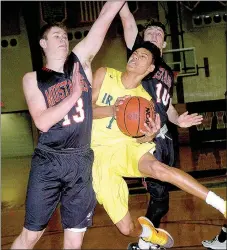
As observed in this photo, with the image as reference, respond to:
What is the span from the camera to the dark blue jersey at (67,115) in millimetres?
3061

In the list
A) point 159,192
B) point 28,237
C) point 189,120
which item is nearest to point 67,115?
point 28,237

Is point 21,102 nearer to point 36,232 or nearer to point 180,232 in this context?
point 180,232

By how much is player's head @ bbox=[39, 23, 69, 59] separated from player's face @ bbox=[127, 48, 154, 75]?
0.60m

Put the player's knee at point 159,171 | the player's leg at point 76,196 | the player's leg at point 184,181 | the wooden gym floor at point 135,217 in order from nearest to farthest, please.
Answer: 1. the player's leg at point 184,181
2. the player's knee at point 159,171
3. the player's leg at point 76,196
4. the wooden gym floor at point 135,217

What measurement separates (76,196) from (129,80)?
3.61 feet

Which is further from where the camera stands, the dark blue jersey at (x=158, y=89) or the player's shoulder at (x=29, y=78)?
the dark blue jersey at (x=158, y=89)

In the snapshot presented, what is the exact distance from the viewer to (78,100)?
124 inches

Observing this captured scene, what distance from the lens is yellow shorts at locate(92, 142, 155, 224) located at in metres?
3.36

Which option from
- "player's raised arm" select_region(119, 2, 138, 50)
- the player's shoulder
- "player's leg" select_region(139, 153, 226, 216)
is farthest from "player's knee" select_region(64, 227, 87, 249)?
"player's raised arm" select_region(119, 2, 138, 50)

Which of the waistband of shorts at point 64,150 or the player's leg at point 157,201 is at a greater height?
the waistband of shorts at point 64,150

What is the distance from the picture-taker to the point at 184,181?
2924mm

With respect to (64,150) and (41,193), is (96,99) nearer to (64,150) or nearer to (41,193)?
(64,150)

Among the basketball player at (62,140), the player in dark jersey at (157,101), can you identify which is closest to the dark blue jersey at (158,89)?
the player in dark jersey at (157,101)

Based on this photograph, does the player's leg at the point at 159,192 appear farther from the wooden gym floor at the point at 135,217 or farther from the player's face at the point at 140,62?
the player's face at the point at 140,62
